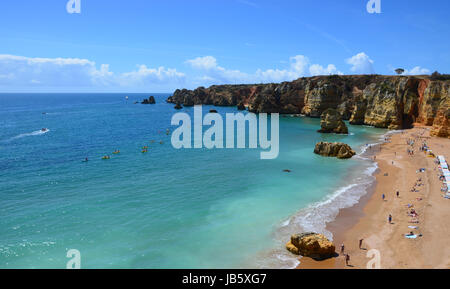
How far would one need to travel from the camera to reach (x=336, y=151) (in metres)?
45.9

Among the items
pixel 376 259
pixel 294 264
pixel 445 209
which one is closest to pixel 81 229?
pixel 294 264

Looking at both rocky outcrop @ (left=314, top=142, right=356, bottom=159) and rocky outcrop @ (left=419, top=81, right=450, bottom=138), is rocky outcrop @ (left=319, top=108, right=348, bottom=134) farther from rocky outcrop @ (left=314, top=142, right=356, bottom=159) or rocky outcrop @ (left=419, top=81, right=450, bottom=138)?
rocky outcrop @ (left=314, top=142, right=356, bottom=159)

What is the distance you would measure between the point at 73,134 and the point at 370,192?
60.1 m

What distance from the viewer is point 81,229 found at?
2298 centimetres

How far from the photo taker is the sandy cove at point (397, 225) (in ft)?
61.5

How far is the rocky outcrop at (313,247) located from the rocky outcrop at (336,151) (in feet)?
92.3

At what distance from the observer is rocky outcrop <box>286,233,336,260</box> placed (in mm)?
19188

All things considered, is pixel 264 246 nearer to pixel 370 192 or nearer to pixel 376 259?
pixel 376 259

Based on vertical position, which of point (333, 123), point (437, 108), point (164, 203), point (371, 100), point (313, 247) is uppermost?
point (371, 100)

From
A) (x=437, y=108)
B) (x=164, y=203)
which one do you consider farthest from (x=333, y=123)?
(x=164, y=203)

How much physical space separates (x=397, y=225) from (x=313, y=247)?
915 cm

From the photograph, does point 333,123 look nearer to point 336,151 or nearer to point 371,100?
point 371,100

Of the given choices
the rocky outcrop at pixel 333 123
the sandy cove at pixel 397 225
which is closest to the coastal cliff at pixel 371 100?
the rocky outcrop at pixel 333 123

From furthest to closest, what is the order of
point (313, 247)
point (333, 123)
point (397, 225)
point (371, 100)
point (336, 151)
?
point (371, 100) < point (333, 123) < point (336, 151) < point (397, 225) < point (313, 247)
